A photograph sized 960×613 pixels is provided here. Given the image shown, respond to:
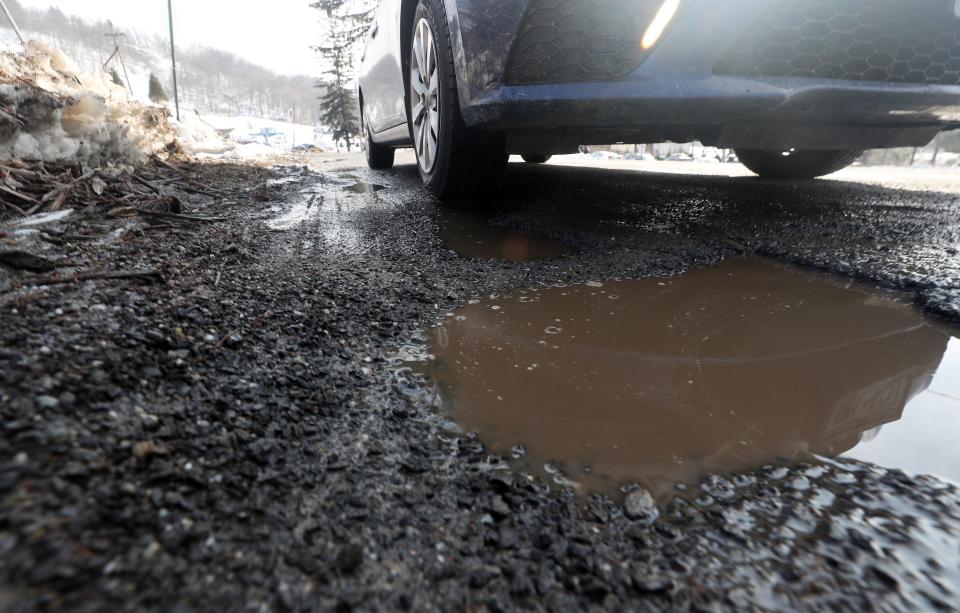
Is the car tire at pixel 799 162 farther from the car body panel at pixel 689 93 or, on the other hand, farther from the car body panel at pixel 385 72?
the car body panel at pixel 385 72

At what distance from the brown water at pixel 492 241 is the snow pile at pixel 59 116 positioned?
2205 mm

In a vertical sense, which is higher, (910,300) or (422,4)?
(422,4)

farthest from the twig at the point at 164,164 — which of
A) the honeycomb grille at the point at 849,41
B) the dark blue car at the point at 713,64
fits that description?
the honeycomb grille at the point at 849,41

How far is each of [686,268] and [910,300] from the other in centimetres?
74

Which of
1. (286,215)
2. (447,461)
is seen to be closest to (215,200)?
(286,215)

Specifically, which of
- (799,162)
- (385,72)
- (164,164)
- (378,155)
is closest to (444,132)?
(385,72)

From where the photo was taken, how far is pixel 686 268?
197cm

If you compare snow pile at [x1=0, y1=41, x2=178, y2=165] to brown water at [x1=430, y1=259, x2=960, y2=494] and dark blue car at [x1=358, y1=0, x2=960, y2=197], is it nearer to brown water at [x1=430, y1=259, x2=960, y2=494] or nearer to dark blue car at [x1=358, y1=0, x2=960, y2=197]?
dark blue car at [x1=358, y1=0, x2=960, y2=197]

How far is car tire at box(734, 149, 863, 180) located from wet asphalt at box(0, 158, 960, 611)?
156 inches

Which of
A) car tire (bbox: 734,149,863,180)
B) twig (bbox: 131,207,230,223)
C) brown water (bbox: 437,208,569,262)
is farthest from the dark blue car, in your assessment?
car tire (bbox: 734,149,863,180)

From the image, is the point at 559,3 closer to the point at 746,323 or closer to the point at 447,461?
the point at 746,323

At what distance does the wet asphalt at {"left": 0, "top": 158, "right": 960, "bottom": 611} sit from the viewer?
23.6 inches

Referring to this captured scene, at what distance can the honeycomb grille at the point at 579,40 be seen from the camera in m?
1.69

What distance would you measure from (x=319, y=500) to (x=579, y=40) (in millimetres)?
1803
